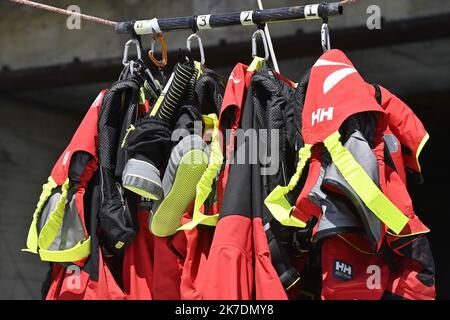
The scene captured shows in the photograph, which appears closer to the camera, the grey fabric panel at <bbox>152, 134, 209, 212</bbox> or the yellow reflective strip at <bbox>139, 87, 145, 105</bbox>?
the grey fabric panel at <bbox>152, 134, 209, 212</bbox>

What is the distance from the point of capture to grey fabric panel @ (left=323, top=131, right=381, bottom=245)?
1.33 meters

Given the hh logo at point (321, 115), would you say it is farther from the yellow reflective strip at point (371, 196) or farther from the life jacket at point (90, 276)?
the life jacket at point (90, 276)

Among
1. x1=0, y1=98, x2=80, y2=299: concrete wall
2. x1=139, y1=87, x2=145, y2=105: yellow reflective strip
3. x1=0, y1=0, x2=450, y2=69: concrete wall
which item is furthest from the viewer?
x1=0, y1=98, x2=80, y2=299: concrete wall

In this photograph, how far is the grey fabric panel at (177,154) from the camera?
5.01ft

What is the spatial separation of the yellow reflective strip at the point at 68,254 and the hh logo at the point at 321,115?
53 centimetres

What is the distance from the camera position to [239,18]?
1593 mm

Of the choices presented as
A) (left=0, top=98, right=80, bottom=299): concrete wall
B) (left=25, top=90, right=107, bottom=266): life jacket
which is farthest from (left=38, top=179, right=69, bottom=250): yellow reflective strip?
(left=0, top=98, right=80, bottom=299): concrete wall

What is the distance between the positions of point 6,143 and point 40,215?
4.56ft

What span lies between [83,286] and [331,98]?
24.5 inches

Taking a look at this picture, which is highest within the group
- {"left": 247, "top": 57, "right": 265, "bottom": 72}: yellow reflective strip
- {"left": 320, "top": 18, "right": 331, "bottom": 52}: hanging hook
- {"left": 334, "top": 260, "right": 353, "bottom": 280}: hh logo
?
{"left": 320, "top": 18, "right": 331, "bottom": 52}: hanging hook

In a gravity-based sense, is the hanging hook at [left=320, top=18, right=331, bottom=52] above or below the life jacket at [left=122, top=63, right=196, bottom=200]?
above

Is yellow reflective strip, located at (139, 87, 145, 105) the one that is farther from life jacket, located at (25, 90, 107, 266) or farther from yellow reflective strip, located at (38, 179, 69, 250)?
yellow reflective strip, located at (38, 179, 69, 250)

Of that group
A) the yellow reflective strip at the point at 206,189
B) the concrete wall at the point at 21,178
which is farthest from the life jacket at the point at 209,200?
the concrete wall at the point at 21,178

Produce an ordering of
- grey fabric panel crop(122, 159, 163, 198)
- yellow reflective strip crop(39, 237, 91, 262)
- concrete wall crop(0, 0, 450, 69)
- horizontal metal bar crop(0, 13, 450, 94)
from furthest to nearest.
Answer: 1. concrete wall crop(0, 0, 450, 69)
2. horizontal metal bar crop(0, 13, 450, 94)
3. yellow reflective strip crop(39, 237, 91, 262)
4. grey fabric panel crop(122, 159, 163, 198)
